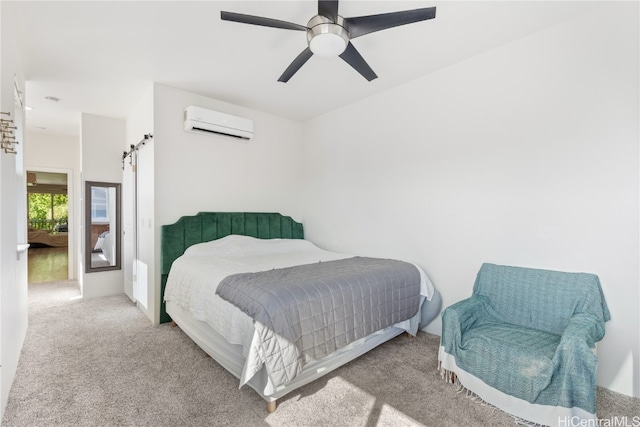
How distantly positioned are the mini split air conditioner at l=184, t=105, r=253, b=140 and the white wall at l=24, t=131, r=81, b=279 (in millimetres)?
3237

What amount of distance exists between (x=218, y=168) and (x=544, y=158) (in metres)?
3.44

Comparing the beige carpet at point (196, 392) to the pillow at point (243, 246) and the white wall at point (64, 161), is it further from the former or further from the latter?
the white wall at point (64, 161)

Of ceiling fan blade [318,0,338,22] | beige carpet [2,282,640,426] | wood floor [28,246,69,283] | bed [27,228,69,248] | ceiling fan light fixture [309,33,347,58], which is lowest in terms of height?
beige carpet [2,282,640,426]

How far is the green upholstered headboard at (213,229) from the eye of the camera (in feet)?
10.9

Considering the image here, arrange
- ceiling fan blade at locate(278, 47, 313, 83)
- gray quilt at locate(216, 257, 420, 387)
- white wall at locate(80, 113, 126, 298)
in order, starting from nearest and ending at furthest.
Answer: gray quilt at locate(216, 257, 420, 387) → ceiling fan blade at locate(278, 47, 313, 83) → white wall at locate(80, 113, 126, 298)

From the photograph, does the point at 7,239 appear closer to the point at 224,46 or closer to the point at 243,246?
the point at 243,246

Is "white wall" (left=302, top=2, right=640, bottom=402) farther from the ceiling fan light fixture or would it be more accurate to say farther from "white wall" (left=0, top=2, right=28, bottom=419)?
"white wall" (left=0, top=2, right=28, bottom=419)

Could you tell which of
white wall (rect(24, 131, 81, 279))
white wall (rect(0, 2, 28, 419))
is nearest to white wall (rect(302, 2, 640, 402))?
white wall (rect(0, 2, 28, 419))

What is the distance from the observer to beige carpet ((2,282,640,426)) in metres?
1.82

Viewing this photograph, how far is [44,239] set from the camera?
967 cm

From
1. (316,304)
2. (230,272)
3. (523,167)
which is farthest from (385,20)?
(230,272)

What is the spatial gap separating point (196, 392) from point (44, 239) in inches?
436

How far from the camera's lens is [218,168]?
3859 mm

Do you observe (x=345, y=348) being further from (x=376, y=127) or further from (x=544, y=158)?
(x=376, y=127)
